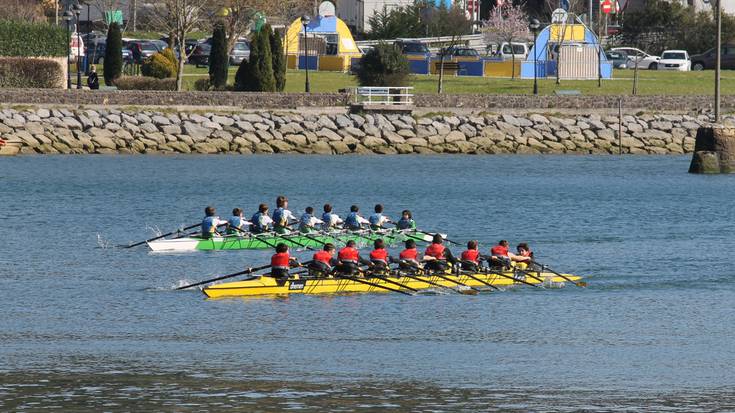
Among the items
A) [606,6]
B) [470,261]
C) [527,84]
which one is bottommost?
[470,261]

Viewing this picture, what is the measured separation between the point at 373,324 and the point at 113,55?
42830mm

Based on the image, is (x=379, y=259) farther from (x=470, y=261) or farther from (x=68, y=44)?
(x=68, y=44)

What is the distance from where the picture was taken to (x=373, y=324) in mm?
29328

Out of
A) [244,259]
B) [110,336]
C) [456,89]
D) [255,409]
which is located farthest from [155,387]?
[456,89]

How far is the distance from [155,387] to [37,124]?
138 feet

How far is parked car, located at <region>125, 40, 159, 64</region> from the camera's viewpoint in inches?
3191

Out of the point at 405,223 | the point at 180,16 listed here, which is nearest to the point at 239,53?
the point at 180,16

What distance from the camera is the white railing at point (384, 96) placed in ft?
220

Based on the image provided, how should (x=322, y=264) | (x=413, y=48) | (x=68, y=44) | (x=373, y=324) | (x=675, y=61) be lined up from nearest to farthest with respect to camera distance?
(x=373, y=324)
(x=322, y=264)
(x=68, y=44)
(x=413, y=48)
(x=675, y=61)

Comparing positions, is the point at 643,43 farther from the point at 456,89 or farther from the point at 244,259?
the point at 244,259

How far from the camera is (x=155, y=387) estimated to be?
77.8 feet

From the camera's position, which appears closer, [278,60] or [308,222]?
[308,222]

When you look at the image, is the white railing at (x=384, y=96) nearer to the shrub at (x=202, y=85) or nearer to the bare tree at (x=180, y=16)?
the shrub at (x=202, y=85)

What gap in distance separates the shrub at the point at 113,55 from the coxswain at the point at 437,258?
38562mm
